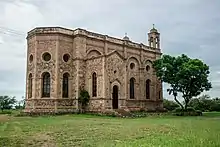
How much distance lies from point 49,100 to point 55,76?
2859mm

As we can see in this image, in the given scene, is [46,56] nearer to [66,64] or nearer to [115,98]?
[66,64]

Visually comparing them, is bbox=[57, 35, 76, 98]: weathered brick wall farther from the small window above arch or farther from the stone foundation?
the small window above arch

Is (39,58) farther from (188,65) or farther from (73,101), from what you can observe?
(188,65)

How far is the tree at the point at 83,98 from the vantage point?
111 feet

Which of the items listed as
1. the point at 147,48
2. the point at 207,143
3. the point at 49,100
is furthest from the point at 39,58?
the point at 207,143

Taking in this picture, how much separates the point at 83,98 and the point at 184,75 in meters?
12.7

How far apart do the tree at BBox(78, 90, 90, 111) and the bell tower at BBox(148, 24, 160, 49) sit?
1708 cm

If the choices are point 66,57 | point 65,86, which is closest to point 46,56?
point 66,57

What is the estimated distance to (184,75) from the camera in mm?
35031

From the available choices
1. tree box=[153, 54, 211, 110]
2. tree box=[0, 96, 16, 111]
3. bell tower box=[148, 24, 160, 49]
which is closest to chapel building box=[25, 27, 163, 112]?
tree box=[153, 54, 211, 110]

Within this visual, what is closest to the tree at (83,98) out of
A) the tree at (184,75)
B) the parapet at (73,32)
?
the parapet at (73,32)

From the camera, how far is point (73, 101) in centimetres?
3416

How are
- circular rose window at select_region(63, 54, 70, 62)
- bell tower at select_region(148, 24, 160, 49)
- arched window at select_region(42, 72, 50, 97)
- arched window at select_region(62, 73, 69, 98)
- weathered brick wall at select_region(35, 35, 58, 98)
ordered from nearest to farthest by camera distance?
1. weathered brick wall at select_region(35, 35, 58, 98)
2. arched window at select_region(42, 72, 50, 97)
3. arched window at select_region(62, 73, 69, 98)
4. circular rose window at select_region(63, 54, 70, 62)
5. bell tower at select_region(148, 24, 160, 49)

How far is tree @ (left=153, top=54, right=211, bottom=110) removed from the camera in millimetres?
35125
